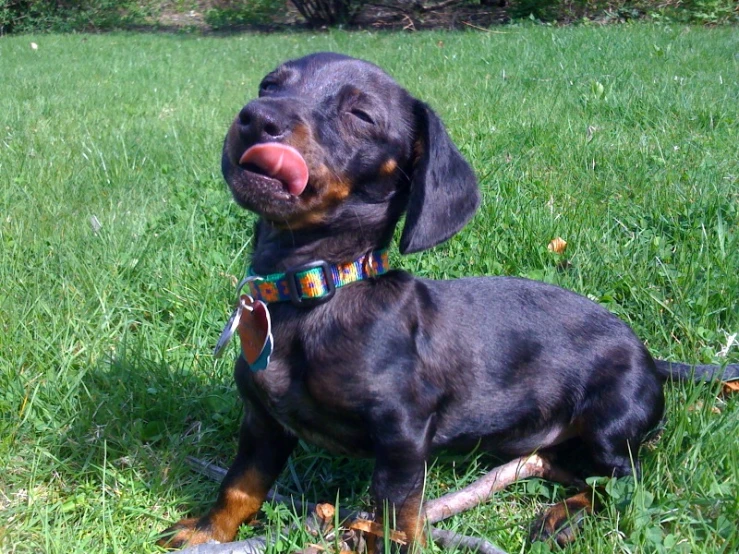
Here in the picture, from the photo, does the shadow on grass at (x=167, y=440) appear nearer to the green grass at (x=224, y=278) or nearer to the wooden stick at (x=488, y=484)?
the green grass at (x=224, y=278)

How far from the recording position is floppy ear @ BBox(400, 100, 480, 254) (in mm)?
2125

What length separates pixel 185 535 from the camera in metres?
2.31

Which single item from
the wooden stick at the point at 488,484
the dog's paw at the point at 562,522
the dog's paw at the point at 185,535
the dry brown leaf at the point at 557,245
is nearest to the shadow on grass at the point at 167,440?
the dog's paw at the point at 185,535

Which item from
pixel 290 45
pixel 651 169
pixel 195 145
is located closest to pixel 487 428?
pixel 651 169

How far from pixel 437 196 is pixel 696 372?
1.26 m

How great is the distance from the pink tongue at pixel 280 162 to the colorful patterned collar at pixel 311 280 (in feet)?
0.91

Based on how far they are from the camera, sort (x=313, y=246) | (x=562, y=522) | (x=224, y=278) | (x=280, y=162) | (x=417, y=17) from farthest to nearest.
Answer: (x=417, y=17) < (x=224, y=278) < (x=562, y=522) < (x=313, y=246) < (x=280, y=162)

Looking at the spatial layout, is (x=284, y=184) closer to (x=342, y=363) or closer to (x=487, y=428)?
(x=342, y=363)

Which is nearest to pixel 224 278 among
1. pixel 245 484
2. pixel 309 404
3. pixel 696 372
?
pixel 245 484

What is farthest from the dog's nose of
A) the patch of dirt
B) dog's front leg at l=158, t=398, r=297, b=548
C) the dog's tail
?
the patch of dirt

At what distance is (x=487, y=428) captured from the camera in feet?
8.15

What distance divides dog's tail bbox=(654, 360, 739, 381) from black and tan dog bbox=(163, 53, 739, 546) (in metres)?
0.18

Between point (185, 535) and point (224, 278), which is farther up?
point (224, 278)

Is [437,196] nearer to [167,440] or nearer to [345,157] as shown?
[345,157]
